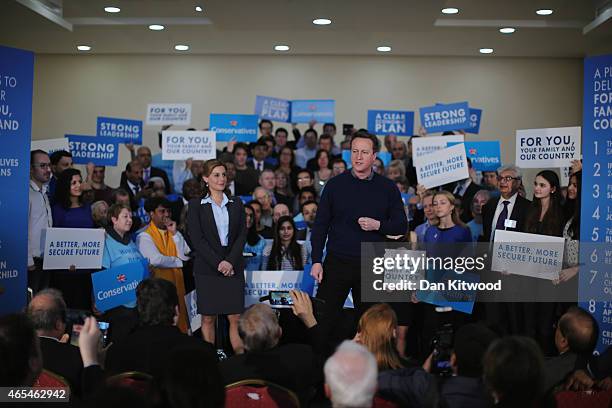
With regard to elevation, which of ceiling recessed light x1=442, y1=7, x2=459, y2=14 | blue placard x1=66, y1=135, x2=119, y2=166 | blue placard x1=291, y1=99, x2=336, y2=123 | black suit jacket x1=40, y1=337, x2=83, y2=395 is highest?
ceiling recessed light x1=442, y1=7, x2=459, y2=14

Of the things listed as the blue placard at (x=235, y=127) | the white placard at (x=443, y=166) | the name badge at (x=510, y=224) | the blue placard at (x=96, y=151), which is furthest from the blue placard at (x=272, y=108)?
the name badge at (x=510, y=224)

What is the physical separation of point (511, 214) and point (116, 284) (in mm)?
3211

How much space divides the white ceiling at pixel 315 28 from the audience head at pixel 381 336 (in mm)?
6940

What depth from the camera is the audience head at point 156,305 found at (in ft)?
12.4

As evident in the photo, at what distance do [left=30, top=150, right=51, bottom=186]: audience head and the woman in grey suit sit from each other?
71.4 inches

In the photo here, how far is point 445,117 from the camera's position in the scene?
984 cm

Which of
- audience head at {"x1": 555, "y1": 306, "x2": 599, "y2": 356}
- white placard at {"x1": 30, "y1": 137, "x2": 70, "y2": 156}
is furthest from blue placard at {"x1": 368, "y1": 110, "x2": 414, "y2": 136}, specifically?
audience head at {"x1": 555, "y1": 306, "x2": 599, "y2": 356}

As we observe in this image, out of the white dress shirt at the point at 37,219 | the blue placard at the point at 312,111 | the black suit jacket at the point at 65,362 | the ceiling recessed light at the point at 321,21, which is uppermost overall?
the ceiling recessed light at the point at 321,21

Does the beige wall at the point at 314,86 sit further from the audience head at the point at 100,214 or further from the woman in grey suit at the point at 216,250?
the woman in grey suit at the point at 216,250

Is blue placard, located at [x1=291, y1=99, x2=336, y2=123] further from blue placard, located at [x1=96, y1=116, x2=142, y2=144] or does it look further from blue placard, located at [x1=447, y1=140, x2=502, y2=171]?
blue placard, located at [x1=447, y1=140, x2=502, y2=171]

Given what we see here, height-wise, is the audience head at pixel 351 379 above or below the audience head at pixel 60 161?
below

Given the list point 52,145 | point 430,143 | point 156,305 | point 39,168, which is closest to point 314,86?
point 430,143

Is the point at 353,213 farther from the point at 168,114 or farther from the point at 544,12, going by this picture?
the point at 544,12

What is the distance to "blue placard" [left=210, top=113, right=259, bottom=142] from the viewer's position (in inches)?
395
